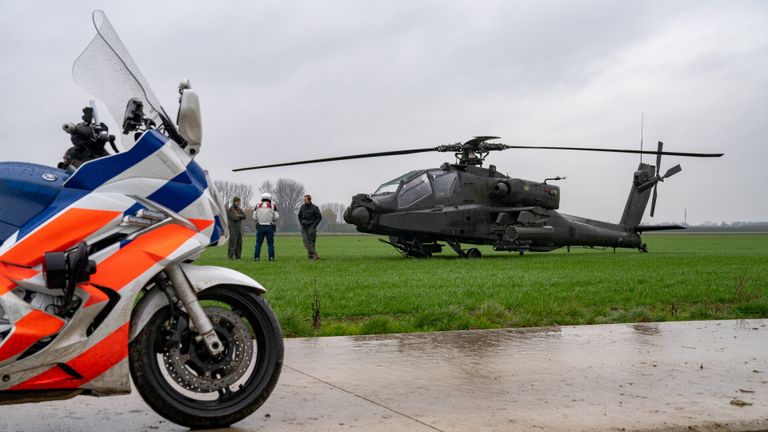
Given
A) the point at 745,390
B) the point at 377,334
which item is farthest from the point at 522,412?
the point at 377,334

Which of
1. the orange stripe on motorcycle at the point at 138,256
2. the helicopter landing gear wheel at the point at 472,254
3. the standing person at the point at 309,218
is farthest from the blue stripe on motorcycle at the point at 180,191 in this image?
the helicopter landing gear wheel at the point at 472,254

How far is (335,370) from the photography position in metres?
5.23

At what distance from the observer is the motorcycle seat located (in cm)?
356

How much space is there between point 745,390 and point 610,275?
31.3ft

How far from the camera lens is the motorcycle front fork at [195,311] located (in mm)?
3709

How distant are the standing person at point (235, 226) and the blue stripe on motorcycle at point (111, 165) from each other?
1741cm

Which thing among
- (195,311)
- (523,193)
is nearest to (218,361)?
(195,311)

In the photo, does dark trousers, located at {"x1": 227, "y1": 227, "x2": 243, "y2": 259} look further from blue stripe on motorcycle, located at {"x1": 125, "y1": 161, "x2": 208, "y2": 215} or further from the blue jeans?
blue stripe on motorcycle, located at {"x1": 125, "y1": 161, "x2": 208, "y2": 215}

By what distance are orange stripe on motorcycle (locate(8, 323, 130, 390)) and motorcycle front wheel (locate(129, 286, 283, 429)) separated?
0.12 meters

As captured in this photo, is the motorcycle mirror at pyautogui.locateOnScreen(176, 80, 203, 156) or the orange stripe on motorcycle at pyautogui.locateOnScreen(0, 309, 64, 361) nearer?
the orange stripe on motorcycle at pyautogui.locateOnScreen(0, 309, 64, 361)

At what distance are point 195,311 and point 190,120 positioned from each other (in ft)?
3.00

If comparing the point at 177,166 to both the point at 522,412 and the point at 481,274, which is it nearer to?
the point at 522,412

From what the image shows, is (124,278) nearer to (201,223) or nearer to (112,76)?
(201,223)

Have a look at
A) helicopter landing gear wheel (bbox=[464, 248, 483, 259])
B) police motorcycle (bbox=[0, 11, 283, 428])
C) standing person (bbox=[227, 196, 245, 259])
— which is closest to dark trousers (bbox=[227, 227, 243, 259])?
standing person (bbox=[227, 196, 245, 259])
